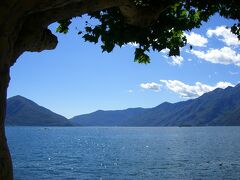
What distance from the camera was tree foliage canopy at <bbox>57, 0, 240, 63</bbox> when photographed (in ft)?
39.7

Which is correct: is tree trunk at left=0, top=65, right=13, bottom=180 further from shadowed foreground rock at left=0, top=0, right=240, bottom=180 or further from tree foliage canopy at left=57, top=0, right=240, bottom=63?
tree foliage canopy at left=57, top=0, right=240, bottom=63

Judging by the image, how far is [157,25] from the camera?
483 inches

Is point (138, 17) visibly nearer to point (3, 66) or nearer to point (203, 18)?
point (203, 18)

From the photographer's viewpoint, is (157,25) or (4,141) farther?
(157,25)

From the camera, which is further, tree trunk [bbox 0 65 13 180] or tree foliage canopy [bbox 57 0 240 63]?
tree foliage canopy [bbox 57 0 240 63]

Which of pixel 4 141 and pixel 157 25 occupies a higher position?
pixel 157 25

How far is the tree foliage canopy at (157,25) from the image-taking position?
12095mm

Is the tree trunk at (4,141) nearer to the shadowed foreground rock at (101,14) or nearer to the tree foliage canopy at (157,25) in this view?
the shadowed foreground rock at (101,14)

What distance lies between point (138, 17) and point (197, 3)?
2.35 metres

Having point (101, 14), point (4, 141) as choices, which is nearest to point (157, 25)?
point (101, 14)

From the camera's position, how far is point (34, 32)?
905cm

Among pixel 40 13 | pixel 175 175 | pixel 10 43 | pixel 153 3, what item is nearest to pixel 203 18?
pixel 153 3

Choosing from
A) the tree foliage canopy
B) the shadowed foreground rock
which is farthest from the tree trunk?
the tree foliage canopy

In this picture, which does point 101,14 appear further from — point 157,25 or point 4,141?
point 4,141
